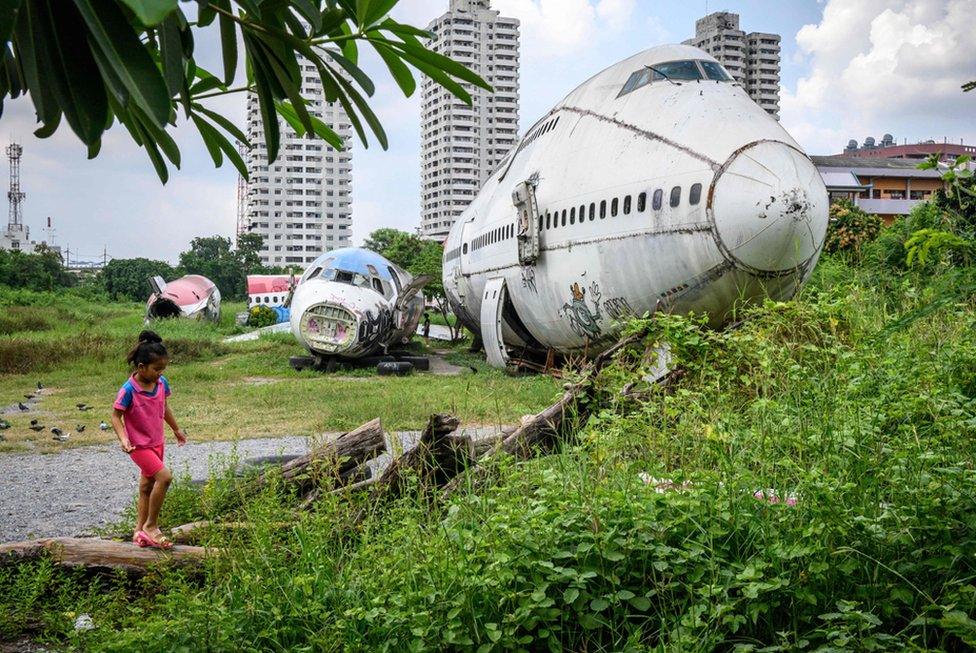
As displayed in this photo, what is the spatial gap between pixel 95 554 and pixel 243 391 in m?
10.9

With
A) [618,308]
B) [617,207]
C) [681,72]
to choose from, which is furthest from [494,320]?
[681,72]

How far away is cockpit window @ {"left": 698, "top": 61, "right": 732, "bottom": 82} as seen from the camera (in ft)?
39.0

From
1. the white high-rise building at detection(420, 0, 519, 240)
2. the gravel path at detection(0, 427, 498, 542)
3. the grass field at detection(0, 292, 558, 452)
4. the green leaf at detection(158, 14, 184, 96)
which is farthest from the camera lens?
the white high-rise building at detection(420, 0, 519, 240)

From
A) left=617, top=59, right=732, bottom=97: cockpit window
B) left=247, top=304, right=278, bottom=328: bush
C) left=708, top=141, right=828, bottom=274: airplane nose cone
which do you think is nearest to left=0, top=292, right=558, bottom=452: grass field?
left=708, top=141, right=828, bottom=274: airplane nose cone

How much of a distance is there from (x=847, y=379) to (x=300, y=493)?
4148 mm

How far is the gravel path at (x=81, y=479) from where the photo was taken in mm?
7119

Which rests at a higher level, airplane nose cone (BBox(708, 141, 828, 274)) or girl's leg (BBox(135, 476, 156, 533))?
airplane nose cone (BBox(708, 141, 828, 274))

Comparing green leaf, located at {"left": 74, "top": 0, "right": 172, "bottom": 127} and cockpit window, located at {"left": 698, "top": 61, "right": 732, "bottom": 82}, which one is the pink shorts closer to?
green leaf, located at {"left": 74, "top": 0, "right": 172, "bottom": 127}

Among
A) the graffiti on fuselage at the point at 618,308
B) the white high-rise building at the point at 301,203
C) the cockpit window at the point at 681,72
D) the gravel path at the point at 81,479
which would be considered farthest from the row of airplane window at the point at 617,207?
the white high-rise building at the point at 301,203

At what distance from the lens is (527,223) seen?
→ 14.0m

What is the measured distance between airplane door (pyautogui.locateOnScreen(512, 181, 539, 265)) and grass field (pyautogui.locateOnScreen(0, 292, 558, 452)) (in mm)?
2144

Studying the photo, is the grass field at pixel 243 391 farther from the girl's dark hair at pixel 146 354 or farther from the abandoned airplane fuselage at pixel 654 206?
the abandoned airplane fuselage at pixel 654 206

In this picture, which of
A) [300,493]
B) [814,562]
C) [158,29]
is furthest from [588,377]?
[158,29]

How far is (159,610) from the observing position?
467 cm
